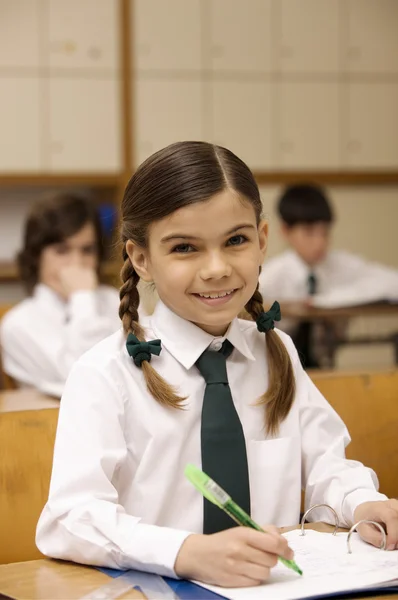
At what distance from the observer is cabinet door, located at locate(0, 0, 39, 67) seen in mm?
5602

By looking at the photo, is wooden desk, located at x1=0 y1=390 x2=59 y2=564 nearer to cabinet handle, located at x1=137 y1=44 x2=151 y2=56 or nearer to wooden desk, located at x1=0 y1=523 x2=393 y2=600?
wooden desk, located at x1=0 y1=523 x2=393 y2=600

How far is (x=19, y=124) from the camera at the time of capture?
5.68m

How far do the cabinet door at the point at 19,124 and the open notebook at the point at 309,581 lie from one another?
4.78 m

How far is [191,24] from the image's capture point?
592cm

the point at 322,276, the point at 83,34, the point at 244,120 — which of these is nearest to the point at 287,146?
the point at 244,120

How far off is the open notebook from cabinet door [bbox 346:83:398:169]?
530cm

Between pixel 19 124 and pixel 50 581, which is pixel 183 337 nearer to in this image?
pixel 50 581

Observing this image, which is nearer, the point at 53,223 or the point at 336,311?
the point at 53,223

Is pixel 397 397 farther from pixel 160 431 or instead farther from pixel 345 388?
pixel 160 431

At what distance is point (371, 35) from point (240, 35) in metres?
0.88

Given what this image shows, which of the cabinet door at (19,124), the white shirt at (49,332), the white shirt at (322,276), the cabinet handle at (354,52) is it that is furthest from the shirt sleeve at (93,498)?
the cabinet handle at (354,52)

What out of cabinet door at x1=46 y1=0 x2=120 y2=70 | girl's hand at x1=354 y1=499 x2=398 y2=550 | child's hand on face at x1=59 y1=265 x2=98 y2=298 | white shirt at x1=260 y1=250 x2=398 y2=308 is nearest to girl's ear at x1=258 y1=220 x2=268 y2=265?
girl's hand at x1=354 y1=499 x2=398 y2=550

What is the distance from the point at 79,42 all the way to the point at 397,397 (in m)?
4.36

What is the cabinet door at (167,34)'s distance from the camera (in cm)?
584
